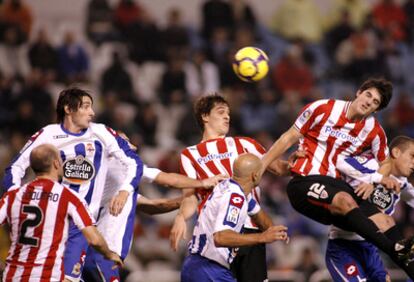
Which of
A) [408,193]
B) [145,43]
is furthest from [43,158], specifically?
[145,43]

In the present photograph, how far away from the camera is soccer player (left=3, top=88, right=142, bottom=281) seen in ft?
27.8

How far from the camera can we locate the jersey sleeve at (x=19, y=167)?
832cm

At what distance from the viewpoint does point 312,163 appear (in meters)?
8.88

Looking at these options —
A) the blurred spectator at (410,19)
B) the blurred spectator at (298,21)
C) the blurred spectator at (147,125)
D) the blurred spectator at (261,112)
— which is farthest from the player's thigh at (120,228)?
the blurred spectator at (410,19)

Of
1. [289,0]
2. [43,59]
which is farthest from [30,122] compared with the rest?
[289,0]

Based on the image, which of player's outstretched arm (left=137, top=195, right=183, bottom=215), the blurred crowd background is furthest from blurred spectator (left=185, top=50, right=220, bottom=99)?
player's outstretched arm (left=137, top=195, right=183, bottom=215)

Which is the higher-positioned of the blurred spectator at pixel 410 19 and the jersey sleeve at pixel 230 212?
Result: the blurred spectator at pixel 410 19

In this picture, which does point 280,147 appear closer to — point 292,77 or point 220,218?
point 220,218

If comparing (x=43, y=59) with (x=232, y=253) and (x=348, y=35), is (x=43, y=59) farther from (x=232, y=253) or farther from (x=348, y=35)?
(x=232, y=253)

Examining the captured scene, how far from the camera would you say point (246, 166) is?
795 cm

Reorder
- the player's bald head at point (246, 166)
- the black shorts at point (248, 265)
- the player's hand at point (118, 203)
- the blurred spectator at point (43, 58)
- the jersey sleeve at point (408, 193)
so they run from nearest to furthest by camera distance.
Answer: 1. the player's bald head at point (246, 166)
2. the player's hand at point (118, 203)
3. the black shorts at point (248, 265)
4. the jersey sleeve at point (408, 193)
5. the blurred spectator at point (43, 58)

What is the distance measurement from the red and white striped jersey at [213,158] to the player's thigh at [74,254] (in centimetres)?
115

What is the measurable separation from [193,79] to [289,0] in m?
2.73

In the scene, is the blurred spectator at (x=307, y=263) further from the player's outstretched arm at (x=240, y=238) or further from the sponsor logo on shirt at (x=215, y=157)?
the player's outstretched arm at (x=240, y=238)
